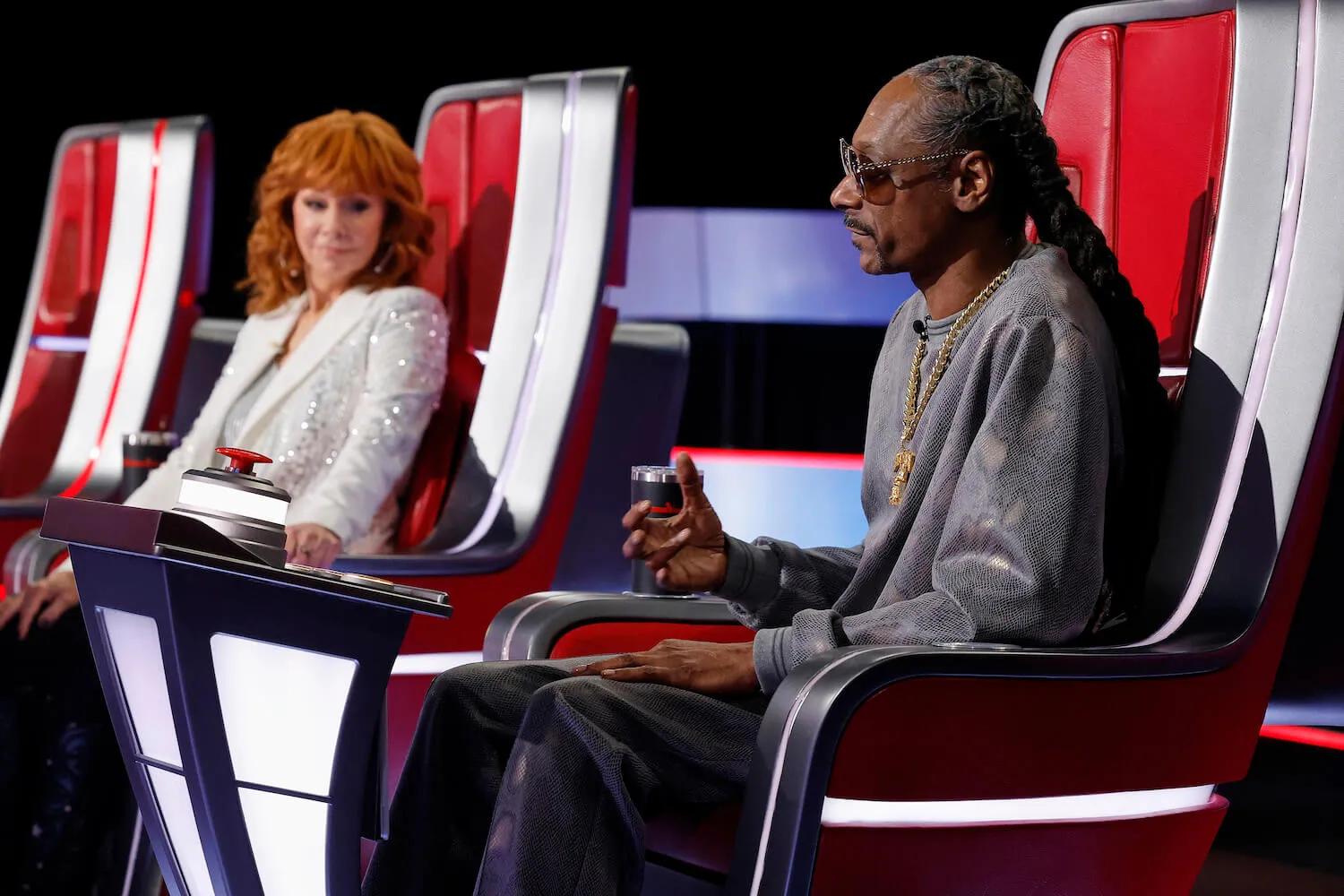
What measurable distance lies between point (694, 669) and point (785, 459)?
5.28 ft

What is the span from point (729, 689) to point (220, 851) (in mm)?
512

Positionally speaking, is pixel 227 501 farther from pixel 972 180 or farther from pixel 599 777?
pixel 972 180

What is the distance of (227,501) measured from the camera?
4.70 feet

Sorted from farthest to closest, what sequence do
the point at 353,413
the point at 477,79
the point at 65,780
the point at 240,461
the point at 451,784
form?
1. the point at 477,79
2. the point at 353,413
3. the point at 65,780
4. the point at 451,784
5. the point at 240,461

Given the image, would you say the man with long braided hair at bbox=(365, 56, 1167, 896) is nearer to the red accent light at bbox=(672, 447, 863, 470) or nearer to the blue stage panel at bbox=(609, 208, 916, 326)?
the red accent light at bbox=(672, 447, 863, 470)

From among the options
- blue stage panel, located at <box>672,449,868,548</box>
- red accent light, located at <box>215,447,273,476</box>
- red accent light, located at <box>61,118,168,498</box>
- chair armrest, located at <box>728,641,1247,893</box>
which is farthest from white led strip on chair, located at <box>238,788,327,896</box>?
red accent light, located at <box>61,118,168,498</box>

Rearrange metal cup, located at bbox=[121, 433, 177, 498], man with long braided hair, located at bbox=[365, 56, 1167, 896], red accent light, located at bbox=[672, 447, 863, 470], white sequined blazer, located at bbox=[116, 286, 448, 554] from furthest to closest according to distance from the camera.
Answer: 1. red accent light, located at bbox=[672, 447, 863, 470]
2. metal cup, located at bbox=[121, 433, 177, 498]
3. white sequined blazer, located at bbox=[116, 286, 448, 554]
4. man with long braided hair, located at bbox=[365, 56, 1167, 896]

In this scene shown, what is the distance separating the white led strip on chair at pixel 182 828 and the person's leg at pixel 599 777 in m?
0.27

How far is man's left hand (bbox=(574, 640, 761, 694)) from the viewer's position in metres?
1.55

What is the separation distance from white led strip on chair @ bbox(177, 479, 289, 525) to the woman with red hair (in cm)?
85

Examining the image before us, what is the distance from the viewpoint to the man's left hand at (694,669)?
1555mm

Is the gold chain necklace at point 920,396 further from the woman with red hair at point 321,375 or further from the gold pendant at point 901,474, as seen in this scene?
the woman with red hair at point 321,375

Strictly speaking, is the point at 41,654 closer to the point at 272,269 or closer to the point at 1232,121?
the point at 272,269

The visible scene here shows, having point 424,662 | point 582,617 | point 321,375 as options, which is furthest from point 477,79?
point 582,617
